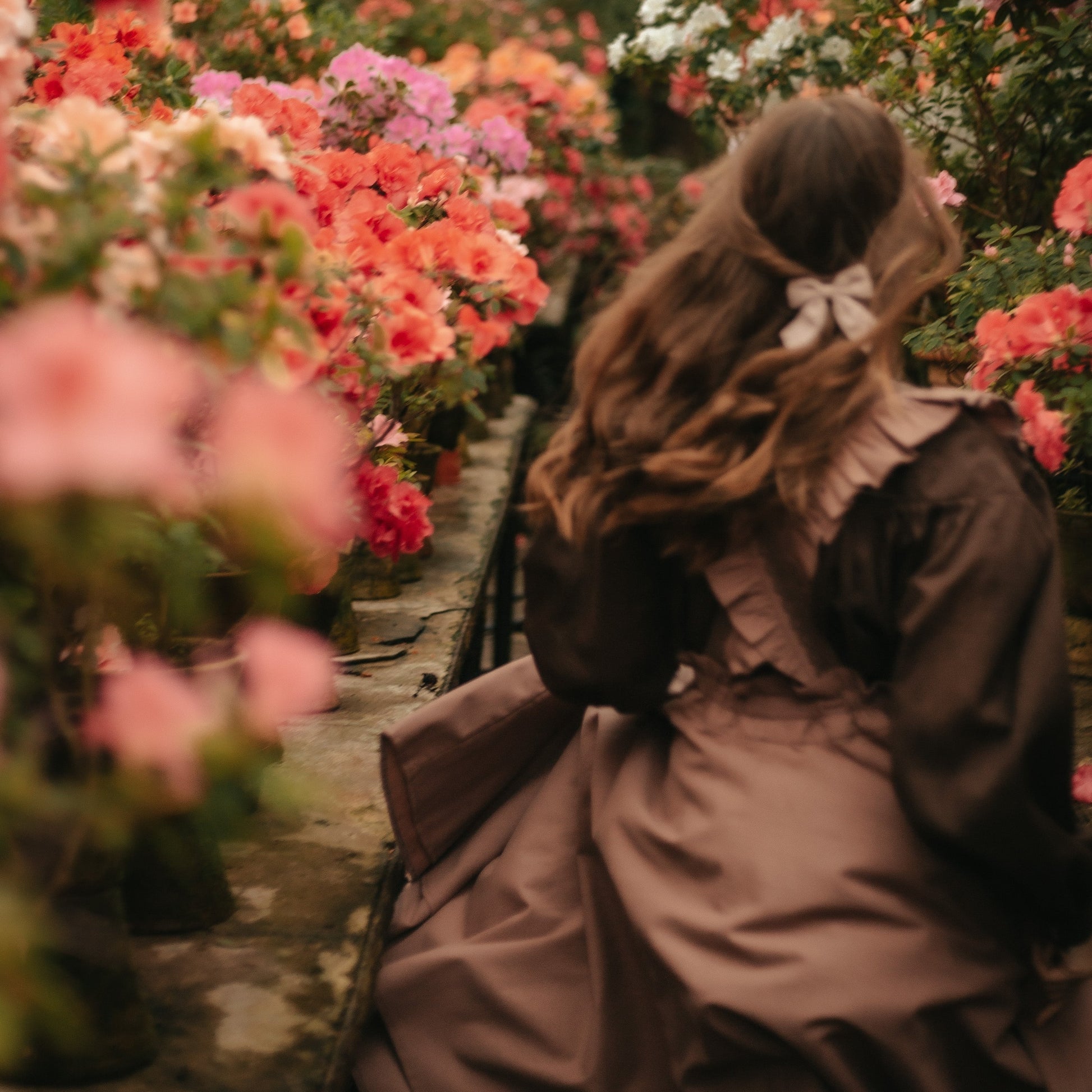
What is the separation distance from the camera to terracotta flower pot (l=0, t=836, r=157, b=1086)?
4.34 feet

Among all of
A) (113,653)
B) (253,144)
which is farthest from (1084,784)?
(253,144)

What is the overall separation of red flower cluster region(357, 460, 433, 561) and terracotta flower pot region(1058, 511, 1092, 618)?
168cm

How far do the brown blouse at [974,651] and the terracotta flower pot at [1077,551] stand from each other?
1.78 metres

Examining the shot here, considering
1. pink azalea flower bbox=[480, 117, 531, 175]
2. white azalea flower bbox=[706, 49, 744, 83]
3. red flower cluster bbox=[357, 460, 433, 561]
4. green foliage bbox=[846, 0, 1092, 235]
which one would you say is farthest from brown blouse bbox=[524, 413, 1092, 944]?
white azalea flower bbox=[706, 49, 744, 83]

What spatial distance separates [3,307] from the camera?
1.00 meters

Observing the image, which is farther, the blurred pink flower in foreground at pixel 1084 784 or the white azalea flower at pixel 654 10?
the white azalea flower at pixel 654 10

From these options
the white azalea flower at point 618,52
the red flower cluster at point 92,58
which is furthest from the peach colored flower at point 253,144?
the white azalea flower at point 618,52

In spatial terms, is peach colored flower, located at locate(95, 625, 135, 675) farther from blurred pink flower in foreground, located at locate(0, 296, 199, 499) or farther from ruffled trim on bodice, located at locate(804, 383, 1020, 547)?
ruffled trim on bodice, located at locate(804, 383, 1020, 547)

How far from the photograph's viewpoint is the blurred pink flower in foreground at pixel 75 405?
0.80m

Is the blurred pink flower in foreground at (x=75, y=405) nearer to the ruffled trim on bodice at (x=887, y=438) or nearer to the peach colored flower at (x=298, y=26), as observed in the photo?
the ruffled trim on bodice at (x=887, y=438)

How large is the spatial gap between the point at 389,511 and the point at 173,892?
0.86 meters

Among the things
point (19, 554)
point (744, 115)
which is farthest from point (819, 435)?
point (744, 115)

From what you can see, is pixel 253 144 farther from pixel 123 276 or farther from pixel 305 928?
pixel 305 928

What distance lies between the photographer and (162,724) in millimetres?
1005
